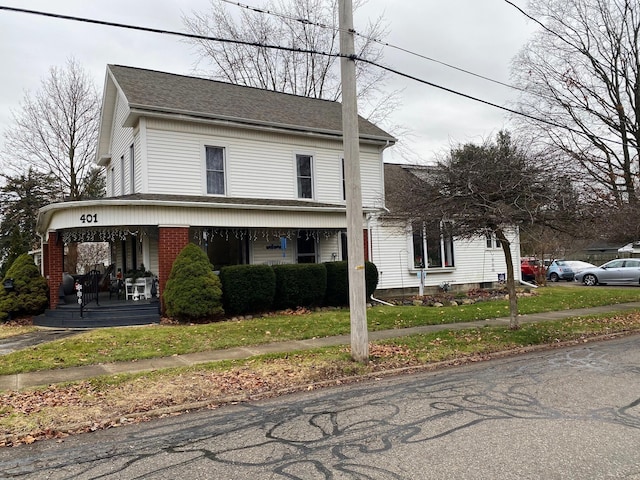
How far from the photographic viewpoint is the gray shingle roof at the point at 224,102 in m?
15.6

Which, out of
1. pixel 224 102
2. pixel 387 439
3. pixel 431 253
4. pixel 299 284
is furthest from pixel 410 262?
pixel 387 439

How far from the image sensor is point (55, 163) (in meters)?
30.3

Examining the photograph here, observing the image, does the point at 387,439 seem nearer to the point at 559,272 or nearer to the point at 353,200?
the point at 353,200

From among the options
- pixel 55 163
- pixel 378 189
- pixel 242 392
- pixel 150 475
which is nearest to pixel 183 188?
pixel 378 189

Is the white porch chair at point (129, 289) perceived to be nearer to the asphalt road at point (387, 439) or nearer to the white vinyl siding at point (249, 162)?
the white vinyl siding at point (249, 162)

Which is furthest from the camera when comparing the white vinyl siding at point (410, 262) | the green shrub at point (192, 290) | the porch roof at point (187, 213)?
the white vinyl siding at point (410, 262)

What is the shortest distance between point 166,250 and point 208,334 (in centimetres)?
375

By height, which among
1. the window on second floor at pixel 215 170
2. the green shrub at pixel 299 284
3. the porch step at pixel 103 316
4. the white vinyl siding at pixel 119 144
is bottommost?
the porch step at pixel 103 316

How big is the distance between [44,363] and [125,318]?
4.82m

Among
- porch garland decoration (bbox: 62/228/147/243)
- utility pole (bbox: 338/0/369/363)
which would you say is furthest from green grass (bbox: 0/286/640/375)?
porch garland decoration (bbox: 62/228/147/243)

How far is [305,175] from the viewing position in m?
18.0

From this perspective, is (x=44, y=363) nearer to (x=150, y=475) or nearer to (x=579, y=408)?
(x=150, y=475)

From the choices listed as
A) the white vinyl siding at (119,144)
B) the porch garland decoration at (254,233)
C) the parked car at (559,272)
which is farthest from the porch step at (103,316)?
Result: the parked car at (559,272)

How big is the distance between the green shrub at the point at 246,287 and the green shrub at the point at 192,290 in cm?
33
